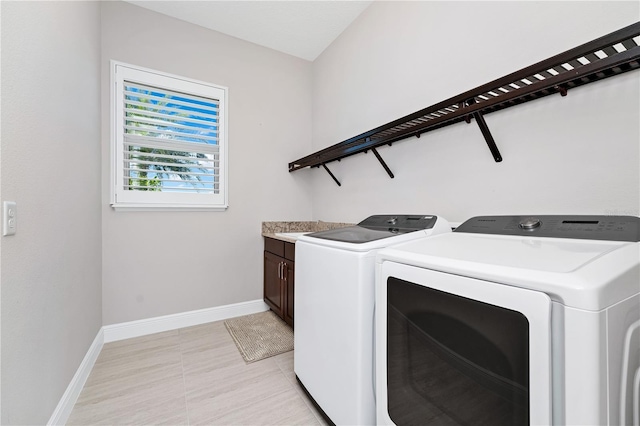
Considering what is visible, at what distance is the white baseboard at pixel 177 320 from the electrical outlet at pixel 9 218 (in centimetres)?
174

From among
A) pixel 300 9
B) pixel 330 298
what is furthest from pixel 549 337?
pixel 300 9

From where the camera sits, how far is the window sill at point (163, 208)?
2299mm

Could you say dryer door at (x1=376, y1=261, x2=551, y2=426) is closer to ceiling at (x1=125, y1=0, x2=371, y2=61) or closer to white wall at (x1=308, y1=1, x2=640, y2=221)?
white wall at (x1=308, y1=1, x2=640, y2=221)

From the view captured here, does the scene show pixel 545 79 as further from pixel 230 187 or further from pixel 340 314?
pixel 230 187

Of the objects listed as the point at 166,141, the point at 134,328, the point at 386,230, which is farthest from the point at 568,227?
the point at 134,328

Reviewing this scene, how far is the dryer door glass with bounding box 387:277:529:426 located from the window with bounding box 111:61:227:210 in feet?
7.30

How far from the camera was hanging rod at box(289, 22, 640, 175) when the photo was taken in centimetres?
90

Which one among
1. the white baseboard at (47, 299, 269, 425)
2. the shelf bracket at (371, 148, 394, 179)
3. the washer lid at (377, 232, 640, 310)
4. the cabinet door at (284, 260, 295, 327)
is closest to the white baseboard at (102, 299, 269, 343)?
the white baseboard at (47, 299, 269, 425)

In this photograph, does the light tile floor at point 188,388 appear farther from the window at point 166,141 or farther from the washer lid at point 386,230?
the window at point 166,141

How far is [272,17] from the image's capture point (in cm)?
248

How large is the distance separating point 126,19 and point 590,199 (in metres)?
3.45

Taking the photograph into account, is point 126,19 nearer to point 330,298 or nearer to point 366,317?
point 330,298

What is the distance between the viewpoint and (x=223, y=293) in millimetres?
2748

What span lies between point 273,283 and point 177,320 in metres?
0.95
